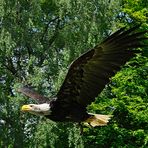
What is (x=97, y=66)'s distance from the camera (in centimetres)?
913

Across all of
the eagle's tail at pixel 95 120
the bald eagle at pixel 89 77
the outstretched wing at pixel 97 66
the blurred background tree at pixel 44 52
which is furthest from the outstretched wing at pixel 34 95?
the blurred background tree at pixel 44 52

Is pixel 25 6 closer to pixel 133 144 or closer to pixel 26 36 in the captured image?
→ pixel 26 36

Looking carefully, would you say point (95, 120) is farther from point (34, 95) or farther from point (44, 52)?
point (44, 52)

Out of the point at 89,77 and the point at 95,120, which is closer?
the point at 89,77

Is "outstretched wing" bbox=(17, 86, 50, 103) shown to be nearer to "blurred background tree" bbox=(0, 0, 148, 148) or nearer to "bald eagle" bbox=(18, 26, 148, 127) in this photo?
"bald eagle" bbox=(18, 26, 148, 127)

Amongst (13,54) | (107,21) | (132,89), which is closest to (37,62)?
(13,54)

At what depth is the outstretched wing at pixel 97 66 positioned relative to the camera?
8.60 meters

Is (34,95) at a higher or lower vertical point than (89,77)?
lower

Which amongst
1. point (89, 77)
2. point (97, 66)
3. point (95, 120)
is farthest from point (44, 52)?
point (97, 66)

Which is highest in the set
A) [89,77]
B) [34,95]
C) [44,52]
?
[44,52]

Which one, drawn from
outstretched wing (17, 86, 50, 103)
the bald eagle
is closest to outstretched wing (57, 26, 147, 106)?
the bald eagle

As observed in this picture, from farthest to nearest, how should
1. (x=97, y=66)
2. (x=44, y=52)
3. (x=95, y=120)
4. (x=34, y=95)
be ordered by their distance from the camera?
(x=44, y=52) → (x=34, y=95) → (x=95, y=120) → (x=97, y=66)

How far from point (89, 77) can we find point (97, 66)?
328 mm

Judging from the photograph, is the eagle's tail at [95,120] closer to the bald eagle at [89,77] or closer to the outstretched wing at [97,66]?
the bald eagle at [89,77]
